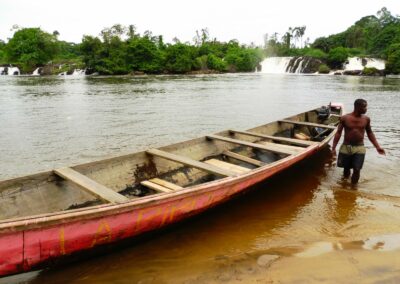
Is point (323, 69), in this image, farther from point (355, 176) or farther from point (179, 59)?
point (355, 176)

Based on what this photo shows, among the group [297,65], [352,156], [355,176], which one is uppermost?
[297,65]

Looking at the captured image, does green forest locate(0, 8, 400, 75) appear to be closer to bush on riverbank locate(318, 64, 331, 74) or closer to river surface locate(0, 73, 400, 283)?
bush on riverbank locate(318, 64, 331, 74)

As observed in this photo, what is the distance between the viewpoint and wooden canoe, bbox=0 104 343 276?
2771 millimetres

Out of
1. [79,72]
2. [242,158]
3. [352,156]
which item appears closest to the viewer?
[352,156]

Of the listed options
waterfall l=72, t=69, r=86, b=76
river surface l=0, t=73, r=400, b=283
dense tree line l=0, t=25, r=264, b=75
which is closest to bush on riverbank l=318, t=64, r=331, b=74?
dense tree line l=0, t=25, r=264, b=75

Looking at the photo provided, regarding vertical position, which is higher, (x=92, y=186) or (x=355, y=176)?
(x=92, y=186)

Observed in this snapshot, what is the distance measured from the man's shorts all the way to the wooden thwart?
3.99m

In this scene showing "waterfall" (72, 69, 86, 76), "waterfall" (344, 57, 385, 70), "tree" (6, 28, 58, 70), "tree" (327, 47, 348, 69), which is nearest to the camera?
"waterfall" (344, 57, 385, 70)

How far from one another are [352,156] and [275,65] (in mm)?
48392

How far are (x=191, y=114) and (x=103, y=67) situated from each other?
138 feet

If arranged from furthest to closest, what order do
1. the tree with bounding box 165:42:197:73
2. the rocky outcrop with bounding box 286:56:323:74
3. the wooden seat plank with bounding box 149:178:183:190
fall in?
1. the tree with bounding box 165:42:197:73
2. the rocky outcrop with bounding box 286:56:323:74
3. the wooden seat plank with bounding box 149:178:183:190

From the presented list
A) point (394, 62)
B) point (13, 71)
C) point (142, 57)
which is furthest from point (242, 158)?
point (13, 71)

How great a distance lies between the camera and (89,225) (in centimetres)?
302

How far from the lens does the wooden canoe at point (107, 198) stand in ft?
9.09
